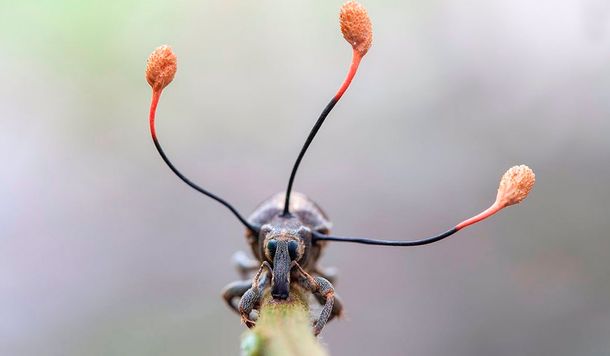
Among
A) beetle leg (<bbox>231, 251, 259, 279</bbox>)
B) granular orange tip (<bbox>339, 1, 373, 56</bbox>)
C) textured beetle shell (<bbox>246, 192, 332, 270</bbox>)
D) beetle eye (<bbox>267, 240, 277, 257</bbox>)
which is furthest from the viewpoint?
beetle leg (<bbox>231, 251, 259, 279</bbox>)

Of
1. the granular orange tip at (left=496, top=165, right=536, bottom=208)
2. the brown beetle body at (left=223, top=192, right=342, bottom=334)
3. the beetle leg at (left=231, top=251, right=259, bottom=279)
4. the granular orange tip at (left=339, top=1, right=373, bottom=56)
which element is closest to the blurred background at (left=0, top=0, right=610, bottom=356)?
the beetle leg at (left=231, top=251, right=259, bottom=279)

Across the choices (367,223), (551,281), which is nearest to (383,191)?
(367,223)

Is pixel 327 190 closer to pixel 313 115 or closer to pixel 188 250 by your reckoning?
pixel 313 115

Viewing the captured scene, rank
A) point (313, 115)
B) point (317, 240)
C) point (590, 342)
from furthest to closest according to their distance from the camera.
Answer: point (313, 115), point (590, 342), point (317, 240)

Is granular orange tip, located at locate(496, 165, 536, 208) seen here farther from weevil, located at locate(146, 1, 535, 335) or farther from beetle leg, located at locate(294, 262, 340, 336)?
beetle leg, located at locate(294, 262, 340, 336)

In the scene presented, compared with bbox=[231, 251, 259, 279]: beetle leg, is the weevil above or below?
below

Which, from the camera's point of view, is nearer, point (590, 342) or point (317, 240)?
point (317, 240)
